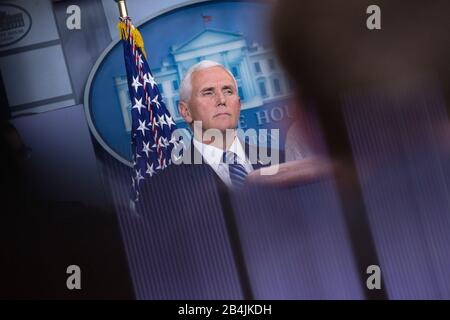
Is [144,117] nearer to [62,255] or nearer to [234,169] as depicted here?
[234,169]

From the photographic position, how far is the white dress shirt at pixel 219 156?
3533 millimetres

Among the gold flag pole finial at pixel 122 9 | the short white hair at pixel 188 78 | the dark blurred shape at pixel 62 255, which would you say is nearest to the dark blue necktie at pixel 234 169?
the short white hair at pixel 188 78

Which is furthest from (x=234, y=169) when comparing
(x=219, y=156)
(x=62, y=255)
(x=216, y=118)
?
(x=62, y=255)

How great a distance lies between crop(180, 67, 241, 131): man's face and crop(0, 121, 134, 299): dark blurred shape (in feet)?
2.39

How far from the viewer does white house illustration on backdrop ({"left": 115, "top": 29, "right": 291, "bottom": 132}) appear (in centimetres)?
354

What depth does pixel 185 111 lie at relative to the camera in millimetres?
3535

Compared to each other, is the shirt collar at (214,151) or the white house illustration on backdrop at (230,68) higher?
the white house illustration on backdrop at (230,68)

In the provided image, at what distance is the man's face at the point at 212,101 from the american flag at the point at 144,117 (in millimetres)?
153

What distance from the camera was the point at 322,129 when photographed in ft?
11.5

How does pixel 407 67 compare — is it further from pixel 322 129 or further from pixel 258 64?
pixel 258 64

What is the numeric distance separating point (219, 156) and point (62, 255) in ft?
3.30

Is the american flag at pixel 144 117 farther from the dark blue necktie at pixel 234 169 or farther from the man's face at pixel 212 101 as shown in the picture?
the dark blue necktie at pixel 234 169

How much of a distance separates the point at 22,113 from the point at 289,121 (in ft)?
4.81

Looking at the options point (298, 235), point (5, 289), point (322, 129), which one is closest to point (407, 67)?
point (322, 129)
